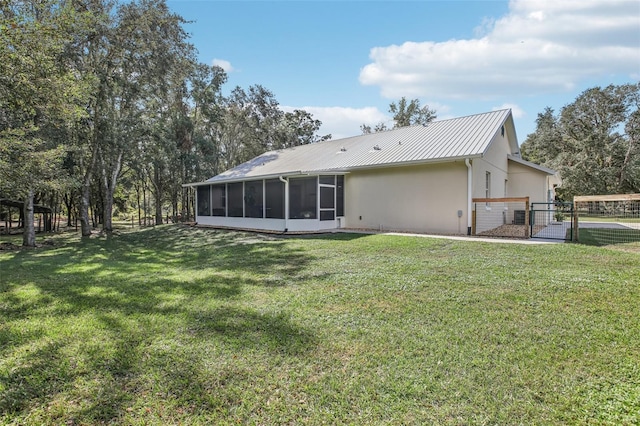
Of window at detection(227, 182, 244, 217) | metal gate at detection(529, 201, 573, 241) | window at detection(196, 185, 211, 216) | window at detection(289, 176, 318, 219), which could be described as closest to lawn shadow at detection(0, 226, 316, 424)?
window at detection(289, 176, 318, 219)

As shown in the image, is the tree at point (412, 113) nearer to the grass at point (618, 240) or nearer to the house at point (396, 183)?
the house at point (396, 183)

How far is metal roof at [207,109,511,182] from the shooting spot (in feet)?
38.1

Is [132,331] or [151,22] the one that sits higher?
[151,22]

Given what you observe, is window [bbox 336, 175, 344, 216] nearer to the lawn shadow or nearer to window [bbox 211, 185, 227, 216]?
window [bbox 211, 185, 227, 216]

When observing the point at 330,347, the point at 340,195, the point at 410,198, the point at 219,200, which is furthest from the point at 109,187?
the point at 330,347

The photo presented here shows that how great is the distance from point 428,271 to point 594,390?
11.5 feet

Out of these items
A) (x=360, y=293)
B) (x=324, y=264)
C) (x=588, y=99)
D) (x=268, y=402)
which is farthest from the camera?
(x=588, y=99)

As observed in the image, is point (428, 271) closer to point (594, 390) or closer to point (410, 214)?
point (594, 390)

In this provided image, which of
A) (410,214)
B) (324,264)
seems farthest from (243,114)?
(324,264)

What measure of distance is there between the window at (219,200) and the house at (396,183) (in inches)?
4.7

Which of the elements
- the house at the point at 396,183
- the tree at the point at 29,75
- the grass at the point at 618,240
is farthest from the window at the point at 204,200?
the grass at the point at 618,240

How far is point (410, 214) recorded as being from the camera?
12484 mm

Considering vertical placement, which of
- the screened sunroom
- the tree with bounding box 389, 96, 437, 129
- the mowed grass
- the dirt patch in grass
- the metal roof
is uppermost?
the tree with bounding box 389, 96, 437, 129

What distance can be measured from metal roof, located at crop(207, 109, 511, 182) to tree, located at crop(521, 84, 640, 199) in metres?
20.4
